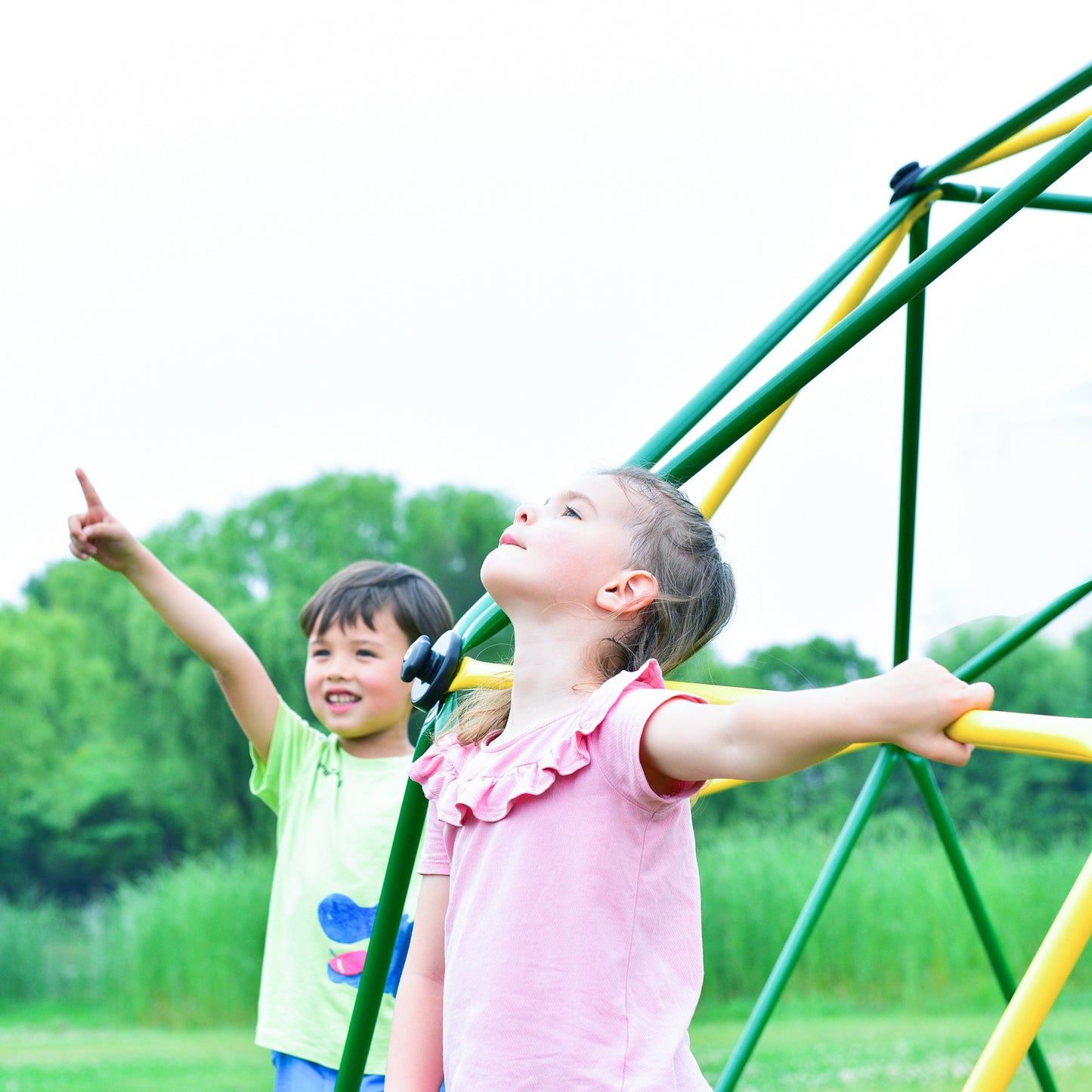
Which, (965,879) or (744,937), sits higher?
(965,879)

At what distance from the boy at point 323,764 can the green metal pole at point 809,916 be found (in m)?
0.46

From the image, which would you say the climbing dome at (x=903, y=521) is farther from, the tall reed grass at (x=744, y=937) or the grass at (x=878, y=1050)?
the tall reed grass at (x=744, y=937)

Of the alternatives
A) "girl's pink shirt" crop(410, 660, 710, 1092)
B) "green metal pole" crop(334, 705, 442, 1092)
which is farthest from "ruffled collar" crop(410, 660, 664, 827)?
"green metal pole" crop(334, 705, 442, 1092)

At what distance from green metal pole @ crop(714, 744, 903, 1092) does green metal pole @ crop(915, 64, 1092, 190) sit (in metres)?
0.70

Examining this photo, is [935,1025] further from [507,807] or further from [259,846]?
[507,807]

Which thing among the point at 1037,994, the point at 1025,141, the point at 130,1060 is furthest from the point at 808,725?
the point at 130,1060

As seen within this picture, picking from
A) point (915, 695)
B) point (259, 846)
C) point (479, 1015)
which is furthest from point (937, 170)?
point (259, 846)

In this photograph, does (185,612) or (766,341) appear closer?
(766,341)

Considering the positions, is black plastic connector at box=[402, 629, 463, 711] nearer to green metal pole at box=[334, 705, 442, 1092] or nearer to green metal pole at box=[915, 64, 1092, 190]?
green metal pole at box=[334, 705, 442, 1092]

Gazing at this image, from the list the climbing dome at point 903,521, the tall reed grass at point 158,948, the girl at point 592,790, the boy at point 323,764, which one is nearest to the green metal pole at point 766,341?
the climbing dome at point 903,521

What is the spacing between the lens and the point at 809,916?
1553 mm

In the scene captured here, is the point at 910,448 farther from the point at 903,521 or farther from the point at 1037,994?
the point at 1037,994

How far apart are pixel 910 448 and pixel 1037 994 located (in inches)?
37.1

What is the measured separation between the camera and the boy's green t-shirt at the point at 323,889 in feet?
4.76
